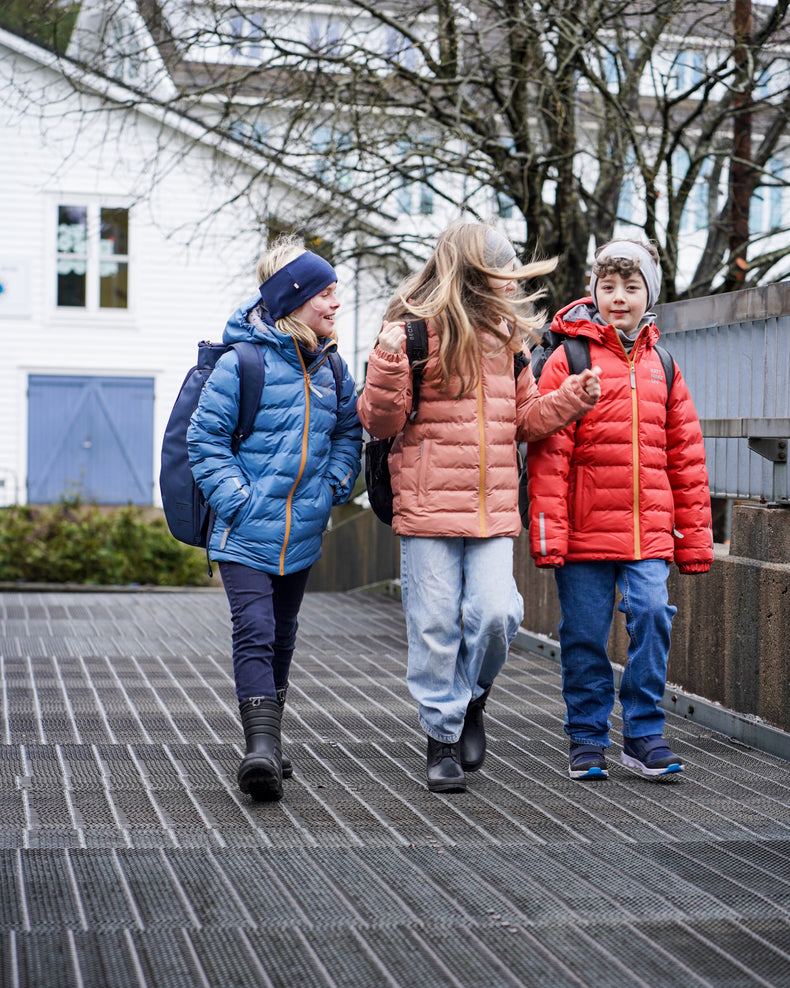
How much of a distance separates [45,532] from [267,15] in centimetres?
584

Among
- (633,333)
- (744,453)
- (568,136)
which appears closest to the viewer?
(633,333)

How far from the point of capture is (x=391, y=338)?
4.66 metres

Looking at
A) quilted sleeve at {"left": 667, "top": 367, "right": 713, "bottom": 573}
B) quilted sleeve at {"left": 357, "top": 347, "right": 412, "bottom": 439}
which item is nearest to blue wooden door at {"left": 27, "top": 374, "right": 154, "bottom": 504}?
quilted sleeve at {"left": 667, "top": 367, "right": 713, "bottom": 573}

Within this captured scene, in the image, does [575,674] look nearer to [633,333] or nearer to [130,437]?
[633,333]

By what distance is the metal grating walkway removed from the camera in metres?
3.25

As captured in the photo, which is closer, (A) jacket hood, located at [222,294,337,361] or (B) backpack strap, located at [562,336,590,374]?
(A) jacket hood, located at [222,294,337,361]

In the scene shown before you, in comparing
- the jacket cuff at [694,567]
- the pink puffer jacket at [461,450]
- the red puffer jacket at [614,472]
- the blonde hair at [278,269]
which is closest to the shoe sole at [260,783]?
the pink puffer jacket at [461,450]

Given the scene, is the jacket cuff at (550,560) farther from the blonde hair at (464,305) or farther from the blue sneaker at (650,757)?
the blue sneaker at (650,757)

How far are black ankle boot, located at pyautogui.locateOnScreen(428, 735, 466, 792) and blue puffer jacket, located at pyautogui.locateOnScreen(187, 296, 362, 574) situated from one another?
2.60 ft

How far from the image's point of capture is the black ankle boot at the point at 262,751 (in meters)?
4.59

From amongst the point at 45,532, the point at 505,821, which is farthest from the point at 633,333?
the point at 45,532

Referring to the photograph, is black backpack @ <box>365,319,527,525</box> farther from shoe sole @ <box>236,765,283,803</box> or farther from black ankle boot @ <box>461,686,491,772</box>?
shoe sole @ <box>236,765,283,803</box>

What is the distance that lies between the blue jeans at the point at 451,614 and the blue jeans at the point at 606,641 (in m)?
0.36

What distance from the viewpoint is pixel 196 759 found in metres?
5.29
